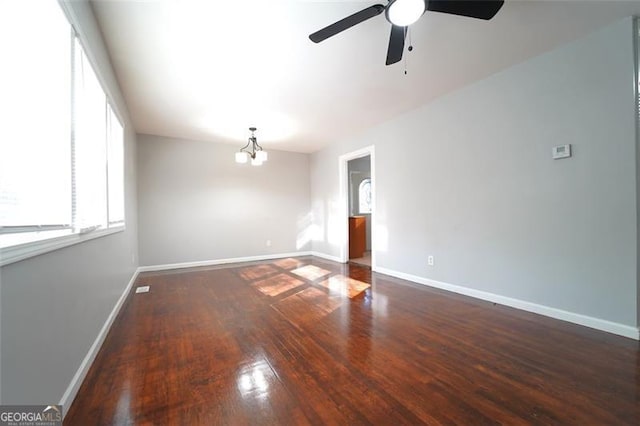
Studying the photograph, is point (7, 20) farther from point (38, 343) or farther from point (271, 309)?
point (271, 309)

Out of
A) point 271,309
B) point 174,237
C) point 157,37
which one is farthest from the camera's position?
point 174,237

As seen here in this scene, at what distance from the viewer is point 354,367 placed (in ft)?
5.83

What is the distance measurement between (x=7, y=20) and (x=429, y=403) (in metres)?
2.55

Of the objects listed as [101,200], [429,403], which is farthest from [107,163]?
[429,403]

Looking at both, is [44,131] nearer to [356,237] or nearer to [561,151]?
[561,151]

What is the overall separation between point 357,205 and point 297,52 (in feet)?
17.3

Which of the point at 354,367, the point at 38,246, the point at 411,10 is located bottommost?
the point at 354,367

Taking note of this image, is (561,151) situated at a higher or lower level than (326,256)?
higher

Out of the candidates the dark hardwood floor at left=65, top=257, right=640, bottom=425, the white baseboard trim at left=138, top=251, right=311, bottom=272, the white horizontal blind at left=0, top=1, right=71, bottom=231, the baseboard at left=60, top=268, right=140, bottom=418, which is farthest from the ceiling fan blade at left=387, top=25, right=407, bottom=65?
the white baseboard trim at left=138, top=251, right=311, bottom=272

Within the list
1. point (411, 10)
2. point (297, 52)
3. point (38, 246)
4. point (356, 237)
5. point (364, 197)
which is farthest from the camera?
point (364, 197)

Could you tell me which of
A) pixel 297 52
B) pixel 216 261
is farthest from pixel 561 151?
pixel 216 261

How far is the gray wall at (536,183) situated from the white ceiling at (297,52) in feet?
0.92

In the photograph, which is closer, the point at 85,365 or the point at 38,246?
the point at 38,246

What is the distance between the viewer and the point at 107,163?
2.60 meters
